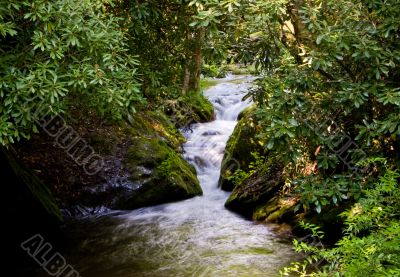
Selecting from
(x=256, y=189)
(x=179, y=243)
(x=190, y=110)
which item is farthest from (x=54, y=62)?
(x=190, y=110)

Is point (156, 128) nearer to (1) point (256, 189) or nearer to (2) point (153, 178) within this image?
(2) point (153, 178)

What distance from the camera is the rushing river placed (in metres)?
6.12

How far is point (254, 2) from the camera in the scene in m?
5.09

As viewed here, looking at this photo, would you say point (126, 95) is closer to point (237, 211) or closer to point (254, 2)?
point (254, 2)

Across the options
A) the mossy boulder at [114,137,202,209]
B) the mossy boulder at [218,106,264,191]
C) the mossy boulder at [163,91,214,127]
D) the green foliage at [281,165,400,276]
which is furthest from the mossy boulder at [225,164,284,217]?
the mossy boulder at [163,91,214,127]

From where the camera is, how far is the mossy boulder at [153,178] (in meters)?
9.52

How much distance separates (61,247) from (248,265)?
3078 mm

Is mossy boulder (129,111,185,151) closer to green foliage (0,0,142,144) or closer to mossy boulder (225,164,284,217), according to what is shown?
mossy boulder (225,164,284,217)

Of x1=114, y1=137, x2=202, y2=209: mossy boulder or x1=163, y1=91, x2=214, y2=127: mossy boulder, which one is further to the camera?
x1=163, y1=91, x2=214, y2=127: mossy boulder

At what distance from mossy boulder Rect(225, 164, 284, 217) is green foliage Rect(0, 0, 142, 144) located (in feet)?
15.8

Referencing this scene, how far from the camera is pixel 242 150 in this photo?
1053 cm

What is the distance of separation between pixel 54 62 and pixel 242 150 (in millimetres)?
7123

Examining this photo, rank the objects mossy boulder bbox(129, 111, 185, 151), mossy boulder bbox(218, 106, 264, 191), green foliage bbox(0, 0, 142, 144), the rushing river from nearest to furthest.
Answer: green foliage bbox(0, 0, 142, 144)
the rushing river
mossy boulder bbox(218, 106, 264, 191)
mossy boulder bbox(129, 111, 185, 151)

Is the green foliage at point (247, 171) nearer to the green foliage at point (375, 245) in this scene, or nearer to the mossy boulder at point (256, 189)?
the mossy boulder at point (256, 189)
